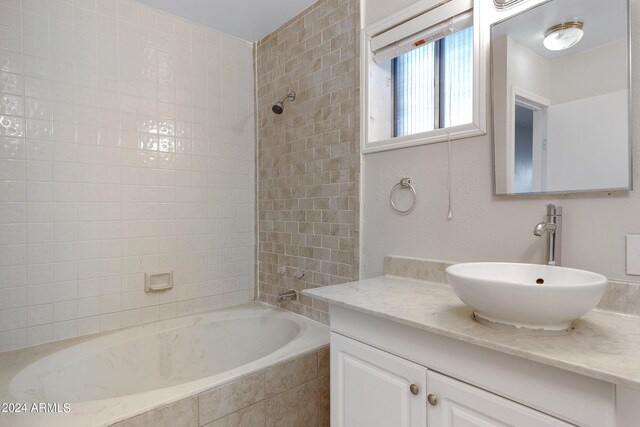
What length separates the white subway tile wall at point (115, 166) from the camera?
176 centimetres

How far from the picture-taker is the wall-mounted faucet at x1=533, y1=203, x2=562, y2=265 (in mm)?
1138

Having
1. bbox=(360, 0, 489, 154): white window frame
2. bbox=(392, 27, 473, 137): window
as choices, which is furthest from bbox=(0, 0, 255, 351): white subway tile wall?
bbox=(392, 27, 473, 137): window

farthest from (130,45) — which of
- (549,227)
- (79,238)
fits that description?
(549,227)

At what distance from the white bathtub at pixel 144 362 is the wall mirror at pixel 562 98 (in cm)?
131

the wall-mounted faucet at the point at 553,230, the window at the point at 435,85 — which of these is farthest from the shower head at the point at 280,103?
the wall-mounted faucet at the point at 553,230

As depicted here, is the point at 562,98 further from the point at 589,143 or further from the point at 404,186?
the point at 404,186

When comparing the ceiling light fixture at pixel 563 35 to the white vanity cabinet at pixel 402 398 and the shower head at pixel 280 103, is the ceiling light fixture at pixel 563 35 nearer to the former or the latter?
the white vanity cabinet at pixel 402 398

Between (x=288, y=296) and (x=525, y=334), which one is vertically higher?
(x=525, y=334)

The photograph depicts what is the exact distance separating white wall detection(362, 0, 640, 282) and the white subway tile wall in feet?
3.83

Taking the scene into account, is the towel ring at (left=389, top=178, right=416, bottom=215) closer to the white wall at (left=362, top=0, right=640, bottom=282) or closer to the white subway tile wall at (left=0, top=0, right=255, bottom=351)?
the white wall at (left=362, top=0, right=640, bottom=282)

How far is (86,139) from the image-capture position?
1934 mm

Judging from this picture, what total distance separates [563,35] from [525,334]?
3.27 feet

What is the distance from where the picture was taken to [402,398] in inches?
40.3

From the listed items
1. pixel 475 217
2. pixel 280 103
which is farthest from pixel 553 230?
pixel 280 103
